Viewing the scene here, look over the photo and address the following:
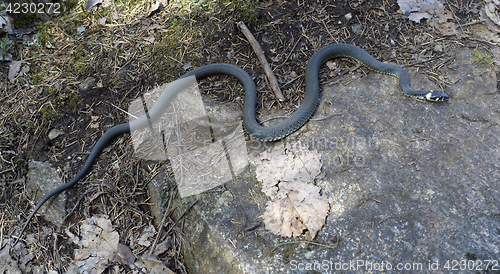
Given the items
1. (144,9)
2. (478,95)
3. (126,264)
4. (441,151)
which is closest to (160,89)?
(144,9)

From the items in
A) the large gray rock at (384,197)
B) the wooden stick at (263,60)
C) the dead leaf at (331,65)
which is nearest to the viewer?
the large gray rock at (384,197)

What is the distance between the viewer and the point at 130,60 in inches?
200

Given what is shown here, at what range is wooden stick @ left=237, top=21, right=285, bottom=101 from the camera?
4602 millimetres

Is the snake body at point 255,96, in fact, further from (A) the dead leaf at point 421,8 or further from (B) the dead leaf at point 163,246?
(B) the dead leaf at point 163,246

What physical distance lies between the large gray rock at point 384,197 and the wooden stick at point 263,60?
0.76 m

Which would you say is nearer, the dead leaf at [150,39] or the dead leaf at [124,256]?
the dead leaf at [124,256]

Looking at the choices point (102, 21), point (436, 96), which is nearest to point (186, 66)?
point (102, 21)

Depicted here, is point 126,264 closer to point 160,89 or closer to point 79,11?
point 160,89

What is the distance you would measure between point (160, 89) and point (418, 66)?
4.44 meters

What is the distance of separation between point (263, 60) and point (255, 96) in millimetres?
705

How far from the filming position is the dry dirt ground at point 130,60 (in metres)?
4.19

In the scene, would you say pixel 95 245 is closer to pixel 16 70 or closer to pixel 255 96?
pixel 255 96

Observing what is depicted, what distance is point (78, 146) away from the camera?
4.48 metres

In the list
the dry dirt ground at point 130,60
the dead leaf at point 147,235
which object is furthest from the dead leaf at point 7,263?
the dead leaf at point 147,235
